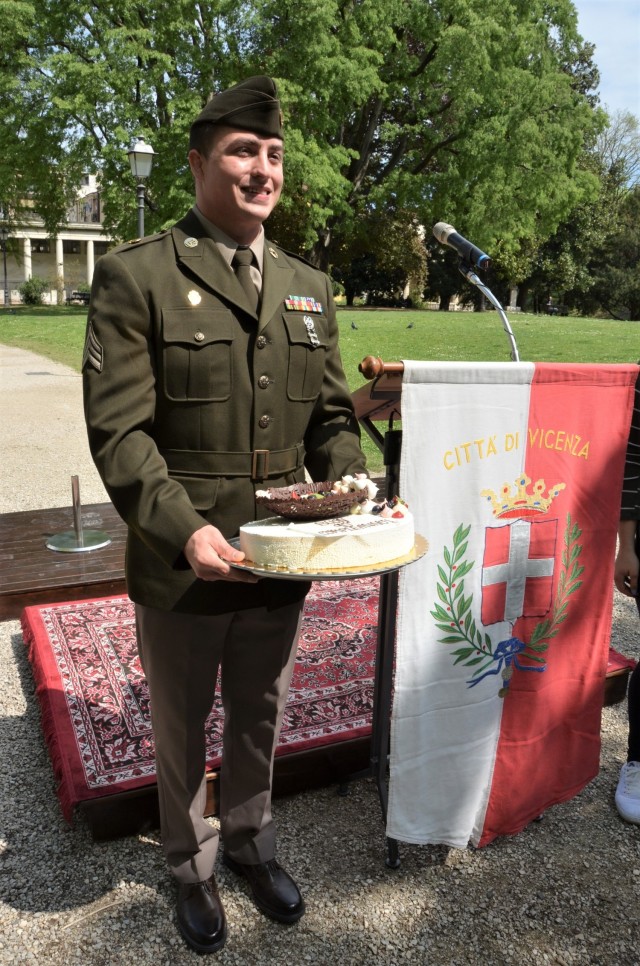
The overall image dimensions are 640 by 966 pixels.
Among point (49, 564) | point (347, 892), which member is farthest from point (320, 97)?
point (347, 892)

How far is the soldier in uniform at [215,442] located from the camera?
199 centimetres

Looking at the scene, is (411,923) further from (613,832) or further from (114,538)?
(114,538)

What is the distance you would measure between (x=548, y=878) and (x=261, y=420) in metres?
1.93

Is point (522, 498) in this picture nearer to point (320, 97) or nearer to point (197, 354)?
point (197, 354)

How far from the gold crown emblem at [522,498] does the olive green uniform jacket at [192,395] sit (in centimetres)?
53

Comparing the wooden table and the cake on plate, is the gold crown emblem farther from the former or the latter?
the wooden table

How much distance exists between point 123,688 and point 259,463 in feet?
6.53

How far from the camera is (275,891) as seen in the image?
2.55 meters

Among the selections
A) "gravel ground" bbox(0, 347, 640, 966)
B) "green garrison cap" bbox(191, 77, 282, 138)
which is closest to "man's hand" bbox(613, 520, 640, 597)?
"gravel ground" bbox(0, 347, 640, 966)

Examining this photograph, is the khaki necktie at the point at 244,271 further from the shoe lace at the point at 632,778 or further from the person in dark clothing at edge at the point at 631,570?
the shoe lace at the point at 632,778

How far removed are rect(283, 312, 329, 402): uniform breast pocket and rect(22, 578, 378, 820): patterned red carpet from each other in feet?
5.31

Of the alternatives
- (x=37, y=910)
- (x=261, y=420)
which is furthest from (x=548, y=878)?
(x=261, y=420)

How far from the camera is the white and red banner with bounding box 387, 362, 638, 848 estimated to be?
2.47 m

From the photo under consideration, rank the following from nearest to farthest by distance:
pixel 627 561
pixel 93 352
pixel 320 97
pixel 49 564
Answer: pixel 93 352 → pixel 627 561 → pixel 49 564 → pixel 320 97
